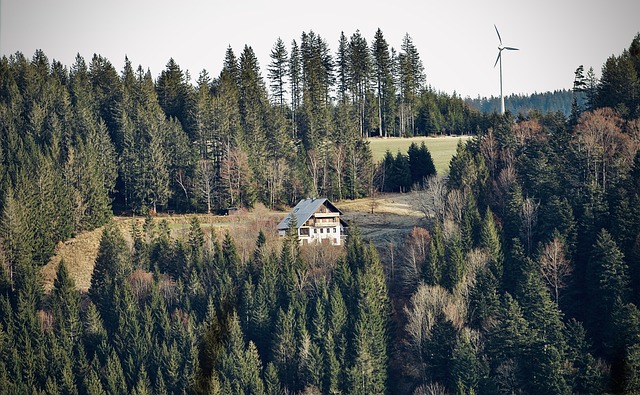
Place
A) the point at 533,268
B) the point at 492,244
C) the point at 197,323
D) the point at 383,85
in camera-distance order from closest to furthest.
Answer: the point at 533,268 → the point at 197,323 → the point at 492,244 → the point at 383,85

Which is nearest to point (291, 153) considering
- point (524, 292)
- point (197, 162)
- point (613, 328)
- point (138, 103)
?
point (197, 162)

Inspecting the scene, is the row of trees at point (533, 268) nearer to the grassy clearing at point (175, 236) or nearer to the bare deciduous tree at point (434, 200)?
the bare deciduous tree at point (434, 200)

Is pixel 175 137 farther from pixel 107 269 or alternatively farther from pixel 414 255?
pixel 414 255

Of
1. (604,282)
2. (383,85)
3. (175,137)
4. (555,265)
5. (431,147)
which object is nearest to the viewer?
(604,282)

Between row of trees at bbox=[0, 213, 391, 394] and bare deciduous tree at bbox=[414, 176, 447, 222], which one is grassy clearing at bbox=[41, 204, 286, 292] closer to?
row of trees at bbox=[0, 213, 391, 394]

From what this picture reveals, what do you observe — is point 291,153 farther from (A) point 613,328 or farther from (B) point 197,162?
(A) point 613,328

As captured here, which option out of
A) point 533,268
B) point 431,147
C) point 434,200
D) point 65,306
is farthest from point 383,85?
point 65,306
